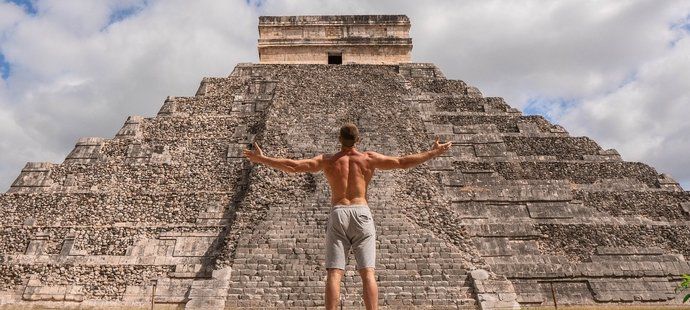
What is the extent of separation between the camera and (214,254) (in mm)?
9789

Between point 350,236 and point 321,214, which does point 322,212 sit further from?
point 350,236

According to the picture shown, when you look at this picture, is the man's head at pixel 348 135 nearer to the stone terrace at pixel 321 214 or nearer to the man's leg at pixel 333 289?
the man's leg at pixel 333 289

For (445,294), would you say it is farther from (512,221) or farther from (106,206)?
(106,206)

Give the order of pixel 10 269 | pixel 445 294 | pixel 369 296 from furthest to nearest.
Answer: pixel 10 269 → pixel 445 294 → pixel 369 296

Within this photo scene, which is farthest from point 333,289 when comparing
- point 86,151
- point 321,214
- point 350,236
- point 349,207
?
point 86,151

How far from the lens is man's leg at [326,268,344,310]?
366 cm

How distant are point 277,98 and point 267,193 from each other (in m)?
4.23

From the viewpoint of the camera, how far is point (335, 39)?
A: 59.5 ft

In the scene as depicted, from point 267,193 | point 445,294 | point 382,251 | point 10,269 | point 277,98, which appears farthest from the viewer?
point 277,98

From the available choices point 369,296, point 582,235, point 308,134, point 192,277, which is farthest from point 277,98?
point 369,296

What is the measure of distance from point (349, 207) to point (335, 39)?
49.0 ft

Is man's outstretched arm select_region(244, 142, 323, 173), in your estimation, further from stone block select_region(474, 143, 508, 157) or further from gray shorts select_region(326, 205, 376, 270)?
stone block select_region(474, 143, 508, 157)

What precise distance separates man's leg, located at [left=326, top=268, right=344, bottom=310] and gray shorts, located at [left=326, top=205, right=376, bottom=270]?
0.05 meters

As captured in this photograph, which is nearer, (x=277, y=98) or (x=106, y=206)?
(x=106, y=206)
